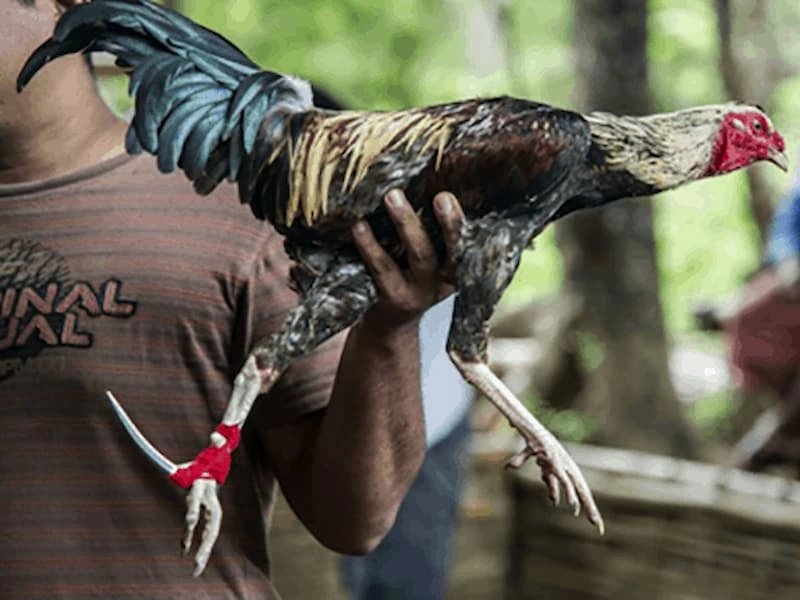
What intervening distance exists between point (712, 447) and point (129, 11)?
5484 millimetres

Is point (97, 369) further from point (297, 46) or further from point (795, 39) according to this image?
point (795, 39)

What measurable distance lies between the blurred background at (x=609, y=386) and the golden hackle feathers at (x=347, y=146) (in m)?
0.84

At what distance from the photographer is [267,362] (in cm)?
138

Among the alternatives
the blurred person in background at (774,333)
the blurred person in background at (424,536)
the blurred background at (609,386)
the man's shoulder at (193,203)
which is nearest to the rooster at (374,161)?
the man's shoulder at (193,203)

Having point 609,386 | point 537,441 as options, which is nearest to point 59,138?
point 537,441

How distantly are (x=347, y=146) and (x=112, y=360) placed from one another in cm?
54

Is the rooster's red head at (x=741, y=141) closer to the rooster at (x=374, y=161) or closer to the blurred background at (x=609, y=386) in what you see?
the rooster at (x=374, y=161)

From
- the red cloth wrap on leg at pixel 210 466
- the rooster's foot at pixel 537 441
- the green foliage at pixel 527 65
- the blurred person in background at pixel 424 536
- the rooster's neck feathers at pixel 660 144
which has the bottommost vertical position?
the green foliage at pixel 527 65

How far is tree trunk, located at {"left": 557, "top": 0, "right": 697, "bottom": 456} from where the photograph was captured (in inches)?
213

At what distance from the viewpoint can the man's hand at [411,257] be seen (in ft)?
4.54

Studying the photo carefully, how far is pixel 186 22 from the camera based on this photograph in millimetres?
1500

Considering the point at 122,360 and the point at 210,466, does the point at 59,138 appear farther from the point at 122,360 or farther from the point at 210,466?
the point at 210,466

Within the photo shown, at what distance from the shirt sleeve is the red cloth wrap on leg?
51 cm

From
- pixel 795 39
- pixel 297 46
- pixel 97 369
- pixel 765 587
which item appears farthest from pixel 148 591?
pixel 795 39
